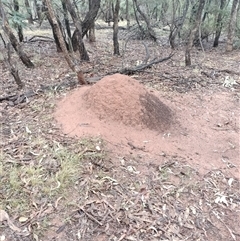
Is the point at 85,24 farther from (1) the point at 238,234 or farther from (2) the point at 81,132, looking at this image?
(1) the point at 238,234

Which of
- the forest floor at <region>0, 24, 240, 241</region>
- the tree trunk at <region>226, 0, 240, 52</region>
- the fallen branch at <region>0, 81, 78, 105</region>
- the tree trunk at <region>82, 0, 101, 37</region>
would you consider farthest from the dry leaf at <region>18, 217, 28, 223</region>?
the tree trunk at <region>226, 0, 240, 52</region>

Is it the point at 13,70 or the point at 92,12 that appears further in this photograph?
the point at 92,12

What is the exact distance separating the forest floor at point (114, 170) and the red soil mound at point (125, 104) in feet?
0.10

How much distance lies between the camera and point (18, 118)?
12.8ft

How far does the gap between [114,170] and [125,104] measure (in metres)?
1.07

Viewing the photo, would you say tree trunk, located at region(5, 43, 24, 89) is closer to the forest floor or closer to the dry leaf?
the forest floor

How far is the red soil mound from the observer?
12.2 feet

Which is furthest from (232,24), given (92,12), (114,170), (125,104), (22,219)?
(22,219)

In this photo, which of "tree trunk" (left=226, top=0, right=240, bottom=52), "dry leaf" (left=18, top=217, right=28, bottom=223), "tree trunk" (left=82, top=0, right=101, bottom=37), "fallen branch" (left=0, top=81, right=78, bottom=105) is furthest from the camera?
"tree trunk" (left=226, top=0, right=240, bottom=52)

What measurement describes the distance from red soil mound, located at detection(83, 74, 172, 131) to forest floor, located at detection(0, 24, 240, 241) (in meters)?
0.03

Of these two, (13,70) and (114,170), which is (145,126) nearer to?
(114,170)

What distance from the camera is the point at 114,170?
9.78 feet

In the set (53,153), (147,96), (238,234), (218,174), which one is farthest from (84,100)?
(238,234)

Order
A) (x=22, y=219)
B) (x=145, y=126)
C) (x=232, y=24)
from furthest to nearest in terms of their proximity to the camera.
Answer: (x=232, y=24)
(x=145, y=126)
(x=22, y=219)
